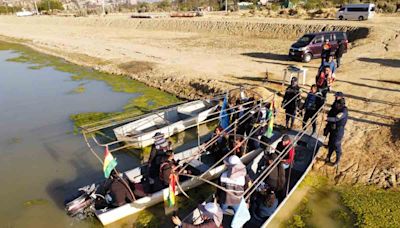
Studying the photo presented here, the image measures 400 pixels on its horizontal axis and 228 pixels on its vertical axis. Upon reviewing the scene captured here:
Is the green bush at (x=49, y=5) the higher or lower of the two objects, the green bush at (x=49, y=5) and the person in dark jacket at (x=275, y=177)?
the higher

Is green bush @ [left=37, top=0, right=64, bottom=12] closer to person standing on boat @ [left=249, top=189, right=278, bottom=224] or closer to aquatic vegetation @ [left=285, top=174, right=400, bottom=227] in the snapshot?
aquatic vegetation @ [left=285, top=174, right=400, bottom=227]

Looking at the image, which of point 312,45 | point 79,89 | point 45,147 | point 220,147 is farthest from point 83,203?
point 312,45

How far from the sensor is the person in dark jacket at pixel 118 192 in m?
7.53

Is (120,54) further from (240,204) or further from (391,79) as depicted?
(240,204)

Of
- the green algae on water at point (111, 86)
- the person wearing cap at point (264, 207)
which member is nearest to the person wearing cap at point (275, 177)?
the person wearing cap at point (264, 207)

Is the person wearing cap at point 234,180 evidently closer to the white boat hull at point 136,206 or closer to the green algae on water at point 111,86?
the white boat hull at point 136,206

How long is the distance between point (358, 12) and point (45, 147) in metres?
32.1

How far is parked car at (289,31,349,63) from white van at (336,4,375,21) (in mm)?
14924

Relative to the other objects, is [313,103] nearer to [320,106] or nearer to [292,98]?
[320,106]

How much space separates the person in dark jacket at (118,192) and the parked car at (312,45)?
15.4m

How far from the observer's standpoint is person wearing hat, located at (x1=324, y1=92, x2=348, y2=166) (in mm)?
8477

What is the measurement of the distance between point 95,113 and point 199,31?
27.2 metres

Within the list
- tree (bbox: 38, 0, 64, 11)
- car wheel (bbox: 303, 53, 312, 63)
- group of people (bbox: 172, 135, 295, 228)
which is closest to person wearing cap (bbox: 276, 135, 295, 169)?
group of people (bbox: 172, 135, 295, 228)

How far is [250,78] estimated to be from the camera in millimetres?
16891
